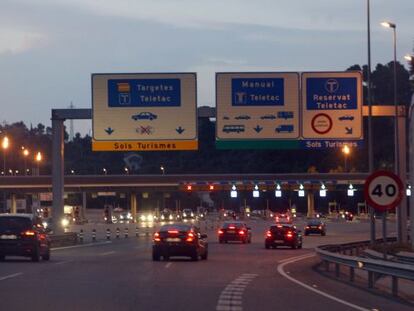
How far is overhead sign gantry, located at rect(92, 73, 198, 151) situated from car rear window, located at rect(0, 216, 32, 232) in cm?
817

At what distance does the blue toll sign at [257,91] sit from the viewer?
4322cm

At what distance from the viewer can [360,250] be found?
158 ft

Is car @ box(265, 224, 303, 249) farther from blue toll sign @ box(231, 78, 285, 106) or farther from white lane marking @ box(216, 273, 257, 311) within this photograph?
white lane marking @ box(216, 273, 257, 311)

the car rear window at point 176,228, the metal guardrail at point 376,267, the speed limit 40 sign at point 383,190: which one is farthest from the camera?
the car rear window at point 176,228

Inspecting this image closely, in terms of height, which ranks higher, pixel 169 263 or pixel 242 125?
pixel 242 125

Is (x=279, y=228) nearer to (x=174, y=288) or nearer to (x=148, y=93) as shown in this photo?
(x=148, y=93)

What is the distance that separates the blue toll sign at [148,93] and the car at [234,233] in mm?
20871

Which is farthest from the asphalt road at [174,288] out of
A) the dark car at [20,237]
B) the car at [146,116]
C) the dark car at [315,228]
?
the dark car at [315,228]

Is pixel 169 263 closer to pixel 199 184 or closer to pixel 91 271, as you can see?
pixel 91 271

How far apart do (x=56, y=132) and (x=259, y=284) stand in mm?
23573

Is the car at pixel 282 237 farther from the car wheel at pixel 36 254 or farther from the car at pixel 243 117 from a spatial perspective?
the car wheel at pixel 36 254

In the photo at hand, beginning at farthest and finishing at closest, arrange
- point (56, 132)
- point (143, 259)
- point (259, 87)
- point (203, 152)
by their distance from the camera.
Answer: point (203, 152), point (56, 132), point (259, 87), point (143, 259)

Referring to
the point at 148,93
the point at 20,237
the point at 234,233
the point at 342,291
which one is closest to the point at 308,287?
the point at 342,291

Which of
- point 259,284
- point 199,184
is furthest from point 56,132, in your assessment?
point 199,184
